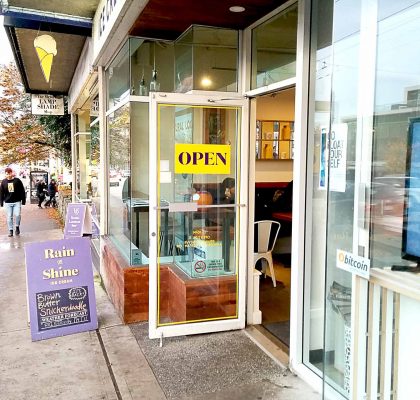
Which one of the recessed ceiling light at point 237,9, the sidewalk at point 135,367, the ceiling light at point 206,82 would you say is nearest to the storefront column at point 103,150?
the sidewalk at point 135,367

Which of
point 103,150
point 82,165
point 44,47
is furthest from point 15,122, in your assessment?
point 44,47

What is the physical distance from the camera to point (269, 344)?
3.86 meters

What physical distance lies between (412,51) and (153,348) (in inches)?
117

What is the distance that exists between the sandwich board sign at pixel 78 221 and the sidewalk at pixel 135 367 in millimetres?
2568

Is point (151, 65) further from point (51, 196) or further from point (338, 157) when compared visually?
point (51, 196)

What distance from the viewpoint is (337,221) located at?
2646mm

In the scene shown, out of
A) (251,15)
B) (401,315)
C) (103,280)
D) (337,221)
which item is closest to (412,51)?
(337,221)

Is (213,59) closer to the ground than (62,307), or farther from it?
farther from it

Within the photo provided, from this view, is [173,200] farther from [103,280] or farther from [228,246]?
[103,280]

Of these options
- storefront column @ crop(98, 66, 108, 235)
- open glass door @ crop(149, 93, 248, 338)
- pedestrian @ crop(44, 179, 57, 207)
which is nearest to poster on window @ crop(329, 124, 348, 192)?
open glass door @ crop(149, 93, 248, 338)

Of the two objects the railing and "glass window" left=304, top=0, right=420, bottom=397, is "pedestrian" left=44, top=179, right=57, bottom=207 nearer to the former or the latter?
"glass window" left=304, top=0, right=420, bottom=397

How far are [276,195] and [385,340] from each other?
16.9 feet

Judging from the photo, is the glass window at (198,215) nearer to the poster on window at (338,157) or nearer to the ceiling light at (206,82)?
the ceiling light at (206,82)

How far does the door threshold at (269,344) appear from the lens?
3.62m
